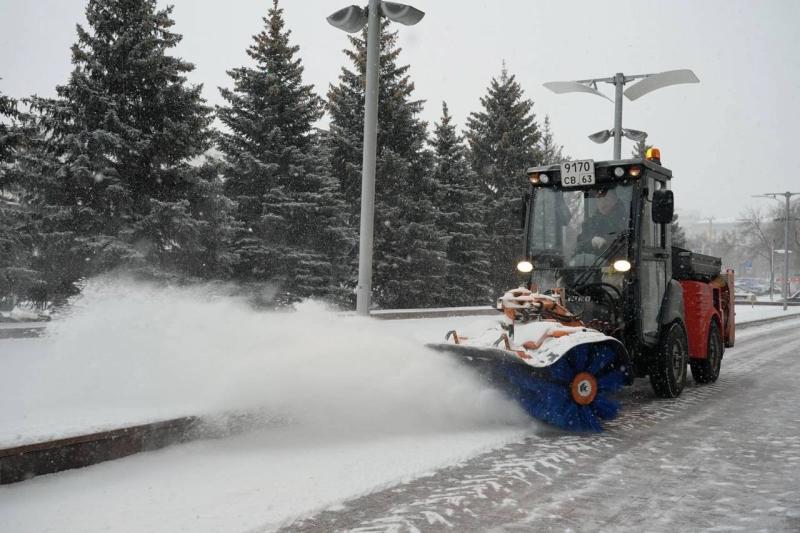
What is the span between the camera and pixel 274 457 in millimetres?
5441

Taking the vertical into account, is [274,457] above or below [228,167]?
below

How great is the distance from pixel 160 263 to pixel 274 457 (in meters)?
13.4

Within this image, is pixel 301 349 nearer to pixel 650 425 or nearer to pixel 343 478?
pixel 343 478

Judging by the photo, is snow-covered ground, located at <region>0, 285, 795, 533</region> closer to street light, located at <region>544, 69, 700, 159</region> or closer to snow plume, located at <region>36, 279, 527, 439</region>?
snow plume, located at <region>36, 279, 527, 439</region>

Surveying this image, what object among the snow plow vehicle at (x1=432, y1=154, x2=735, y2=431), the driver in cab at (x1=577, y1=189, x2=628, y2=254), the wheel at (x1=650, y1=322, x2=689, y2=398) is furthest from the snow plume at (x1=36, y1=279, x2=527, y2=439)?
the wheel at (x1=650, y1=322, x2=689, y2=398)

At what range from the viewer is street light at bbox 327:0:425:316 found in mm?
9125

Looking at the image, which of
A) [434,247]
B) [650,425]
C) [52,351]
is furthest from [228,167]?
[650,425]

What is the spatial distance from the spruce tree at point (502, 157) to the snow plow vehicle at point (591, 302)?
83.3ft

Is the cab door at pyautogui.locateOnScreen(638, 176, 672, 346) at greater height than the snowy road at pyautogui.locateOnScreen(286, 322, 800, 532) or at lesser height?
greater

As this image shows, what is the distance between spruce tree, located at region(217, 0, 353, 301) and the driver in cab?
1431cm

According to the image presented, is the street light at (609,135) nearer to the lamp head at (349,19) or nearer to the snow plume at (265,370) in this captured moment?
the lamp head at (349,19)

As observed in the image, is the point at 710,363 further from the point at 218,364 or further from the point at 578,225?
the point at 218,364

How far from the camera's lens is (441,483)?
4.84 meters

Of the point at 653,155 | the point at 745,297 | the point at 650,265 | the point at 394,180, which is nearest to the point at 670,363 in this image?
the point at 650,265
